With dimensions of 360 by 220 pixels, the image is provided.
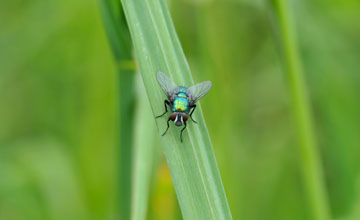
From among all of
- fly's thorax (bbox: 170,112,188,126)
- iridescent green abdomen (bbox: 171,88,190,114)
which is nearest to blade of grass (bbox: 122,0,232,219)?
fly's thorax (bbox: 170,112,188,126)

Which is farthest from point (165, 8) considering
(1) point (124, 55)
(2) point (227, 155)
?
(2) point (227, 155)

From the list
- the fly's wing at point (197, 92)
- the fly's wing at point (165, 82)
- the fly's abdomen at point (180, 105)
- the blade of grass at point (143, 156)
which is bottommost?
the blade of grass at point (143, 156)

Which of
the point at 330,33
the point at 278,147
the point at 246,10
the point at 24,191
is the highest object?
the point at 246,10

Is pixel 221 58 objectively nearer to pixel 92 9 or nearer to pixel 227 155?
pixel 227 155

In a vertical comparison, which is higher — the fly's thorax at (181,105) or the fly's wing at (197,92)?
the fly's wing at (197,92)

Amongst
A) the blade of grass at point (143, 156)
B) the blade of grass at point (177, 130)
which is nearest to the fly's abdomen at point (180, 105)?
the blade of grass at point (143, 156)

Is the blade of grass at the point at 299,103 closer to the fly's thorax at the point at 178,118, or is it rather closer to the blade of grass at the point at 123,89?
the fly's thorax at the point at 178,118

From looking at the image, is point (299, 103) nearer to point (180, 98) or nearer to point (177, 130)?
point (180, 98)

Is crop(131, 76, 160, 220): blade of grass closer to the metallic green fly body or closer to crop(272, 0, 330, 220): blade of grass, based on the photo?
the metallic green fly body

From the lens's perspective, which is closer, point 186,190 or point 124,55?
point 186,190
